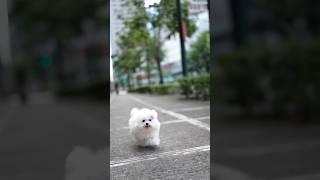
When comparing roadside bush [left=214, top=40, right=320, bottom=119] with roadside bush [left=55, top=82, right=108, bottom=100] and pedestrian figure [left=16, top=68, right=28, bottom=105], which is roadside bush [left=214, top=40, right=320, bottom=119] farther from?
pedestrian figure [left=16, top=68, right=28, bottom=105]

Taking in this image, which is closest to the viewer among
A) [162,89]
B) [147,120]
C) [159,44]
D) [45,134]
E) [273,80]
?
[45,134]

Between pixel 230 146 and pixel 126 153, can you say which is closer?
pixel 230 146

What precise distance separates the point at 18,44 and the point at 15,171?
80 cm

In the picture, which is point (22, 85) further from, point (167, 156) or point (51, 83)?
point (167, 156)

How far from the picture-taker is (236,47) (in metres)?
2.45

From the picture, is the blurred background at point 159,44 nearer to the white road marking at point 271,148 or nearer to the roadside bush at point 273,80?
the roadside bush at point 273,80

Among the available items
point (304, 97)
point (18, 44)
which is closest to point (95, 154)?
point (18, 44)

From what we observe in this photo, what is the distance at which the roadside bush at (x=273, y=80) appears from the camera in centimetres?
244

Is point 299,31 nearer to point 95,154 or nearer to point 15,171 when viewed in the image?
point 95,154

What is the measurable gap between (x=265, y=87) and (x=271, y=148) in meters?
0.42

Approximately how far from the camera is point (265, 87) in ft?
8.45

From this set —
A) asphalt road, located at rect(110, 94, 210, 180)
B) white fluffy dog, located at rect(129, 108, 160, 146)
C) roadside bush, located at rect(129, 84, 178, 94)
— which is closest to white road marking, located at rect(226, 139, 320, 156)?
asphalt road, located at rect(110, 94, 210, 180)

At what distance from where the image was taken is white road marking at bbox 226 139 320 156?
2.57 m

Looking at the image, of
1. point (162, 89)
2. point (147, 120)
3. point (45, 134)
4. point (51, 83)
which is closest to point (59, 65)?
point (51, 83)
